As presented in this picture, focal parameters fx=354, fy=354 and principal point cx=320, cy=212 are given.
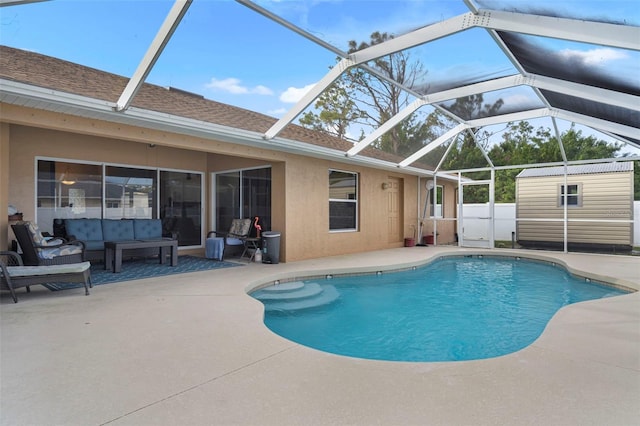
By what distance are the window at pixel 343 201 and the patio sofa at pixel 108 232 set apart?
4399 millimetres

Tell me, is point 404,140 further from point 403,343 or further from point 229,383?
point 229,383

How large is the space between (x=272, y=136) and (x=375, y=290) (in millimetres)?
3521

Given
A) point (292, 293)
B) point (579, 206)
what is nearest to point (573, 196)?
point (579, 206)

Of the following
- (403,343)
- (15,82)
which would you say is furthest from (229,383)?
(15,82)

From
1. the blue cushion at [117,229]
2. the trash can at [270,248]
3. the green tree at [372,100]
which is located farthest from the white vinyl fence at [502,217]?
the blue cushion at [117,229]

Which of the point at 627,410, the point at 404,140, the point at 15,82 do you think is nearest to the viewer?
the point at 627,410

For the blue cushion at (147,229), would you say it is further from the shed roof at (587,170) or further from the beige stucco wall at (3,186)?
the shed roof at (587,170)

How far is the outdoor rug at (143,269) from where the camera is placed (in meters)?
5.75

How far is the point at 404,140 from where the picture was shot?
9500mm

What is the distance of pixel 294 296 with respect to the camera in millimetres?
5535

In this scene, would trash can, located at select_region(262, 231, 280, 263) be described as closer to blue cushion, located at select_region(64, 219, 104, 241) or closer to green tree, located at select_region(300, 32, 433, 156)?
green tree, located at select_region(300, 32, 433, 156)

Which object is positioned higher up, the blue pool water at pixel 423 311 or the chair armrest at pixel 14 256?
the chair armrest at pixel 14 256

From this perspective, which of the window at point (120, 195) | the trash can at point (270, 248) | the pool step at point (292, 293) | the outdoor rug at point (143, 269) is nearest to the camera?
the pool step at point (292, 293)

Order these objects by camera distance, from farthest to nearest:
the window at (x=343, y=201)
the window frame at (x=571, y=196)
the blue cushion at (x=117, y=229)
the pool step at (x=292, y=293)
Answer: the window frame at (x=571, y=196) → the window at (x=343, y=201) → the blue cushion at (x=117, y=229) → the pool step at (x=292, y=293)
